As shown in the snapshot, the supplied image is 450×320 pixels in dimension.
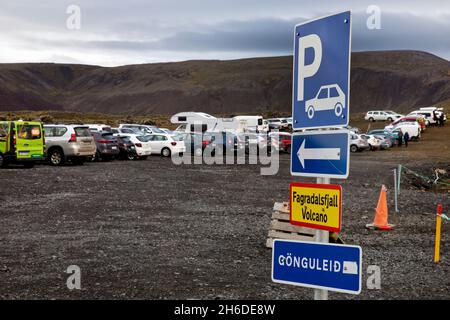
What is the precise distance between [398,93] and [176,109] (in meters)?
65.8

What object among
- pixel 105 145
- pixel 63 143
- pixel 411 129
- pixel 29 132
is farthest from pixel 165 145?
pixel 411 129

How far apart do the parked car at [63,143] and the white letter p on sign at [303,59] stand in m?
24.5

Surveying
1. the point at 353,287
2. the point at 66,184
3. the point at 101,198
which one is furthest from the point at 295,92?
the point at 66,184

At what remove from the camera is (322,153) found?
15.0 ft

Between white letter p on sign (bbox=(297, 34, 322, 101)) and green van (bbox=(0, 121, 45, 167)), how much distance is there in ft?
72.0

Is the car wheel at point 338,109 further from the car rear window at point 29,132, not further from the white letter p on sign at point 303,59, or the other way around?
the car rear window at point 29,132

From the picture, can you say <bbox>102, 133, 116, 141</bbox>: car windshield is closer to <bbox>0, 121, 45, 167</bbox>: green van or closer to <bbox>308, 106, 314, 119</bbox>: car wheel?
<bbox>0, 121, 45, 167</bbox>: green van

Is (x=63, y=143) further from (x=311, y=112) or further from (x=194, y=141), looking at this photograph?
(x=311, y=112)

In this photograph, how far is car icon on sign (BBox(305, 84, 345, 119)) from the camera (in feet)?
14.7

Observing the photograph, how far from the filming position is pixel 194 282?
903 centimetres

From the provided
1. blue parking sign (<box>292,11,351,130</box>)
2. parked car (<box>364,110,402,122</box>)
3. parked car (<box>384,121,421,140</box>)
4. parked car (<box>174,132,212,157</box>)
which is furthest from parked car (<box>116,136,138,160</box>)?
parked car (<box>364,110,402,122</box>)

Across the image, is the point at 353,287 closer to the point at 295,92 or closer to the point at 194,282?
the point at 295,92

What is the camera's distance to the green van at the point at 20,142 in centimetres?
2520

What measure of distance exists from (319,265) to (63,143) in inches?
995
